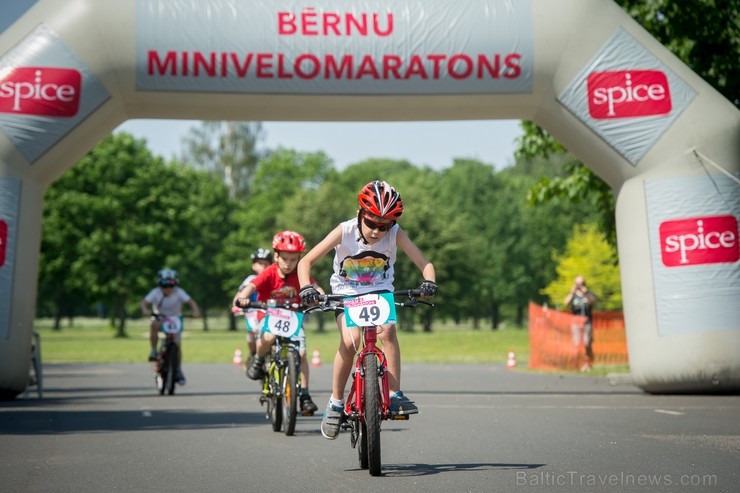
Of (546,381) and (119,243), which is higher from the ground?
(119,243)

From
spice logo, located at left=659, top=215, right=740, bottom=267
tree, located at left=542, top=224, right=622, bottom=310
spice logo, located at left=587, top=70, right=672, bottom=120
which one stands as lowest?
spice logo, located at left=659, top=215, right=740, bottom=267

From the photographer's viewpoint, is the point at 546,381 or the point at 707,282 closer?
the point at 707,282

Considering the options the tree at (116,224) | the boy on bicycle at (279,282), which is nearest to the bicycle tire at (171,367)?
the boy on bicycle at (279,282)

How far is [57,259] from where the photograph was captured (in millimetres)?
69812

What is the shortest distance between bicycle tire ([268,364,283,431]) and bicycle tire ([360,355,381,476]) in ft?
11.3

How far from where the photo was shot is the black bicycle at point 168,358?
58.5 feet

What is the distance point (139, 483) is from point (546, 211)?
83620 mm

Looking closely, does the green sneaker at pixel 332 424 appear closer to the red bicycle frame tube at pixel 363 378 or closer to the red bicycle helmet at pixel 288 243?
the red bicycle frame tube at pixel 363 378

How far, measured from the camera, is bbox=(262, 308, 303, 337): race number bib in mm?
11281

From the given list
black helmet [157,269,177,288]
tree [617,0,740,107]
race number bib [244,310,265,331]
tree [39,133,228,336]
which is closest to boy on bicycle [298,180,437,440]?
race number bib [244,310,265,331]

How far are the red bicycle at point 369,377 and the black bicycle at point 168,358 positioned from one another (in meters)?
9.94

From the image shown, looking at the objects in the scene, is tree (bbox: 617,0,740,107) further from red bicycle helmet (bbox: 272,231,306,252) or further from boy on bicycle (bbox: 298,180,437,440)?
boy on bicycle (bbox: 298,180,437,440)

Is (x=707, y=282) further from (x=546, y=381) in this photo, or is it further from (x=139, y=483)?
(x=139, y=483)

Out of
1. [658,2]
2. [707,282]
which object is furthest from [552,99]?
[658,2]
